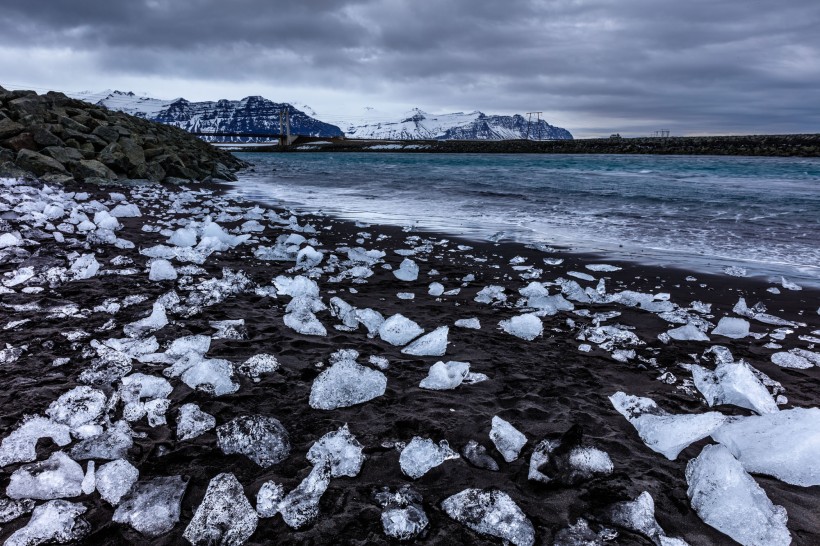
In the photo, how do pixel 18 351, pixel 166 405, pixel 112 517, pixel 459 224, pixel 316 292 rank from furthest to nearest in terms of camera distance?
pixel 459 224 < pixel 316 292 < pixel 18 351 < pixel 166 405 < pixel 112 517

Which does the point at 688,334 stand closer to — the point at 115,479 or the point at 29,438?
the point at 115,479

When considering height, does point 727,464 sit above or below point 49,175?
below

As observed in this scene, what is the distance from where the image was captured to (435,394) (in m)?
2.15

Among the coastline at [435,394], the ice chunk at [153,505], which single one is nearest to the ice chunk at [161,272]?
the coastline at [435,394]

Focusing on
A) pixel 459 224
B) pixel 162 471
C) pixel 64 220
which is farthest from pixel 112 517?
pixel 459 224

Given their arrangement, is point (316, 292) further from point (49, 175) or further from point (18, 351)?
point (49, 175)

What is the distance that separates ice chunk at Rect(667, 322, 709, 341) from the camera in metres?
2.85

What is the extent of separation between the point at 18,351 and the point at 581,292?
12.3 ft

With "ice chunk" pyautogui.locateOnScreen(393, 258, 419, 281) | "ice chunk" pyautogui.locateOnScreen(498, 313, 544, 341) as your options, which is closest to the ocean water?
"ice chunk" pyautogui.locateOnScreen(393, 258, 419, 281)

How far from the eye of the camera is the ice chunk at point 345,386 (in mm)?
2033

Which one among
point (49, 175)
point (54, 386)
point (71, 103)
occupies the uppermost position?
point (71, 103)

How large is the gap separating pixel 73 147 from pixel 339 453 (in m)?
13.6

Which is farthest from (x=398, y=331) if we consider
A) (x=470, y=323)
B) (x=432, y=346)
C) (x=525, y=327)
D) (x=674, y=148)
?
(x=674, y=148)

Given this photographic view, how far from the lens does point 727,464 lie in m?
1.48
